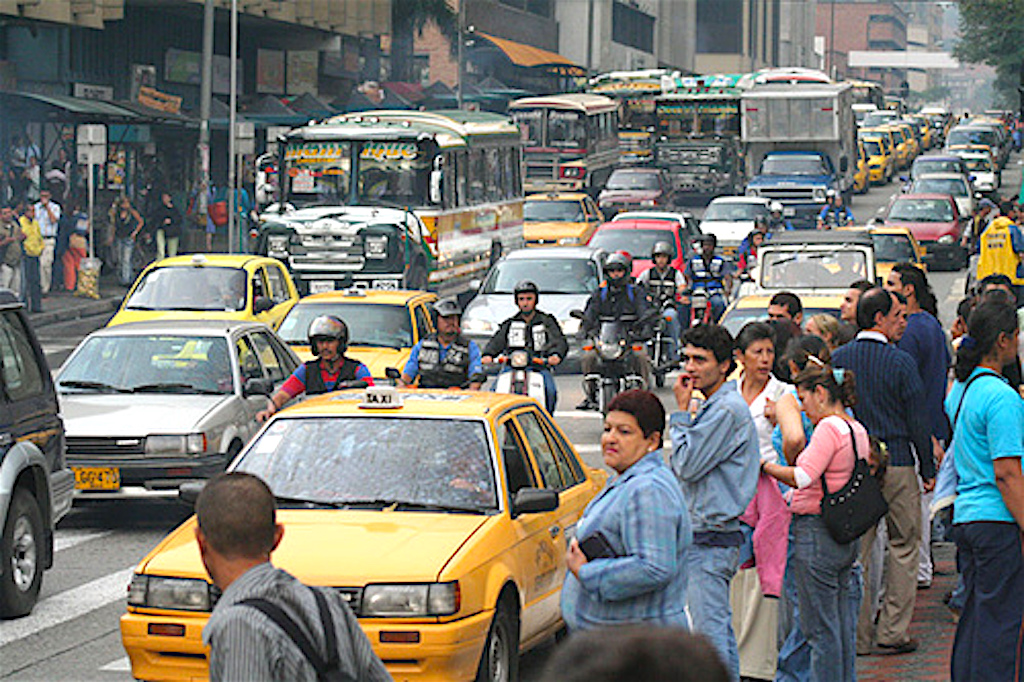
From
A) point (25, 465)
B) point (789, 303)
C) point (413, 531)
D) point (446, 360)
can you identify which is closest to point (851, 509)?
point (413, 531)

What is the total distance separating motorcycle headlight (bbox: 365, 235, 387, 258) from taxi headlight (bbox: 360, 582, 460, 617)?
20868 millimetres

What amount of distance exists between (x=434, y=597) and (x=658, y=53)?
10911 centimetres

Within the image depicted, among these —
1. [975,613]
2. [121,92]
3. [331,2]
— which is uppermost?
[331,2]

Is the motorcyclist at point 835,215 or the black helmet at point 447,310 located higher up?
the motorcyclist at point 835,215

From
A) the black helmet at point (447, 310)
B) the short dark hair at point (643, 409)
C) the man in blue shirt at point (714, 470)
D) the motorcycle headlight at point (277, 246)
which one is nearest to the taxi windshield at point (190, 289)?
the black helmet at point (447, 310)

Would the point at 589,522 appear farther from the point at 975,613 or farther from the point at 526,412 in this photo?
the point at 526,412

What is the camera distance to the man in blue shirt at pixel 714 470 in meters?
7.27

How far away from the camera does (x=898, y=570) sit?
383 inches

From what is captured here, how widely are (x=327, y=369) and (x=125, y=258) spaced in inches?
925

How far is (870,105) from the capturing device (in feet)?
301

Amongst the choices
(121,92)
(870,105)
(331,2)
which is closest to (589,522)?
(121,92)

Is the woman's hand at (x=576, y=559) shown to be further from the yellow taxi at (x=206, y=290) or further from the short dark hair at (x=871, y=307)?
the yellow taxi at (x=206, y=290)

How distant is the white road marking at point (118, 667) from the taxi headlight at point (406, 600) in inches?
83.9

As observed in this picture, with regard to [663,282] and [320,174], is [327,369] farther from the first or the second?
[320,174]
